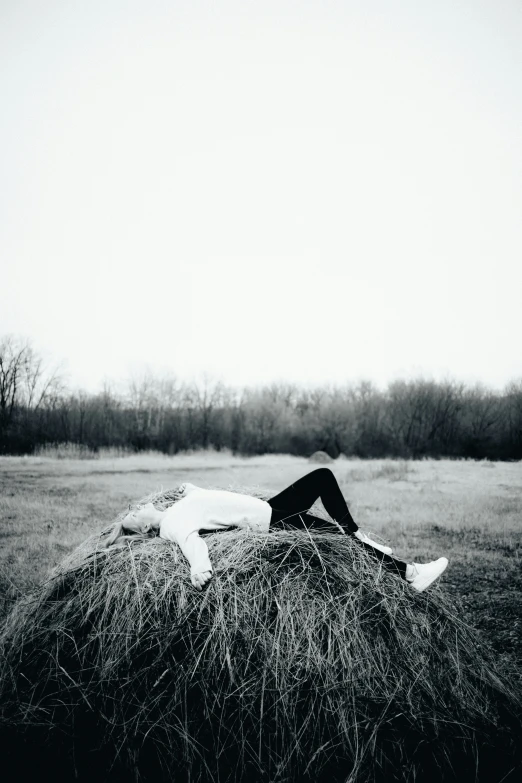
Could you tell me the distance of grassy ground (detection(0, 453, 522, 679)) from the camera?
4672mm

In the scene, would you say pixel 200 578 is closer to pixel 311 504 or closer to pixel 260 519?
pixel 260 519

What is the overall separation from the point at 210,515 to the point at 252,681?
108 cm

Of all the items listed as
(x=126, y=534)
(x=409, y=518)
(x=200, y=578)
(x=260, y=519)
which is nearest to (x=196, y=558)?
(x=200, y=578)

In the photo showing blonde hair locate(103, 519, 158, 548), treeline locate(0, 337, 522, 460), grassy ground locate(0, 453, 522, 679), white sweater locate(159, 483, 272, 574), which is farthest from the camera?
treeline locate(0, 337, 522, 460)

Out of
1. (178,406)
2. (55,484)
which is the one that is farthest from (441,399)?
(178,406)

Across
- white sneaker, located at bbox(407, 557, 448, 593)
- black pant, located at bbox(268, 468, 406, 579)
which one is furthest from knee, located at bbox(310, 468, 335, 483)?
white sneaker, located at bbox(407, 557, 448, 593)

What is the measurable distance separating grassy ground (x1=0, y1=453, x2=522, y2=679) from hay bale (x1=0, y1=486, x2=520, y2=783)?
1.36 metres

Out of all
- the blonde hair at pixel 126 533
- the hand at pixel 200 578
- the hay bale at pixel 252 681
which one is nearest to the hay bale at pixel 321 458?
the blonde hair at pixel 126 533

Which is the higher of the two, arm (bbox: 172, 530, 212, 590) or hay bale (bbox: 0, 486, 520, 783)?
arm (bbox: 172, 530, 212, 590)

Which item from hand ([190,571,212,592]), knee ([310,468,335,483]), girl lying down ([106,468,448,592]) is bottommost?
hand ([190,571,212,592])

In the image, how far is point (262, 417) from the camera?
21.7 metres

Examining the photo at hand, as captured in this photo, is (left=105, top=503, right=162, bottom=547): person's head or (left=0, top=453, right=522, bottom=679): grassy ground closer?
(left=105, top=503, right=162, bottom=547): person's head

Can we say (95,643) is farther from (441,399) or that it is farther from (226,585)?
(441,399)

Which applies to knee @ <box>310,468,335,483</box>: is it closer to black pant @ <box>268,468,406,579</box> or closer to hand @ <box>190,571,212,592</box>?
black pant @ <box>268,468,406,579</box>
